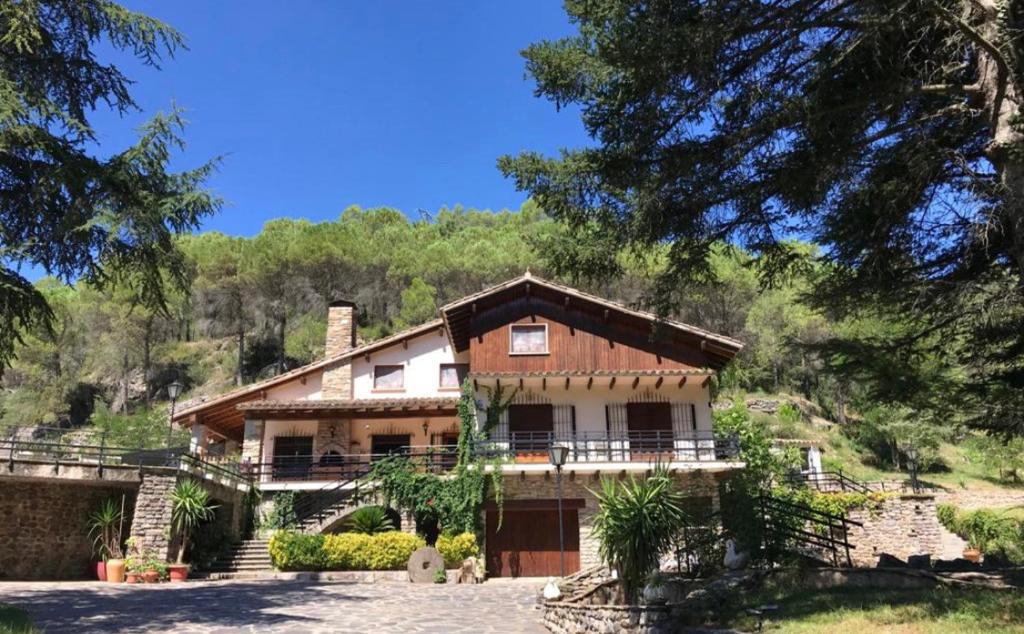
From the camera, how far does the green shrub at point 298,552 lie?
1825 centimetres

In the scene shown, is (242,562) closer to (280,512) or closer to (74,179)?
(280,512)

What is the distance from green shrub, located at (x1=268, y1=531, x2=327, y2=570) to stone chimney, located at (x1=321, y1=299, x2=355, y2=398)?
6.51 meters

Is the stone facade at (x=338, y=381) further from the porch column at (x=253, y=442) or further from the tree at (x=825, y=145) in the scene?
the tree at (x=825, y=145)

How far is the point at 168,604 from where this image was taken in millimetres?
11922

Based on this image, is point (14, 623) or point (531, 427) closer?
point (14, 623)

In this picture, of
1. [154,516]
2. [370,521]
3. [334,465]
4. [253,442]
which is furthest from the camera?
[253,442]

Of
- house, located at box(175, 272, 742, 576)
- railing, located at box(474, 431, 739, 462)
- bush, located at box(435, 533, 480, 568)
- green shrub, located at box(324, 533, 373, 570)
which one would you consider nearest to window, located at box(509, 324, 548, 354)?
house, located at box(175, 272, 742, 576)

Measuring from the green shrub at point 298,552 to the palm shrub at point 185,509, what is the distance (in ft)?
6.57

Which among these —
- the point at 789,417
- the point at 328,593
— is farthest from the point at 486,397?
the point at 789,417

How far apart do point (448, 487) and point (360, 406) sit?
Result: 4337mm

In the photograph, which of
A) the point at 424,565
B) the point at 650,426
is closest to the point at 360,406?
the point at 424,565

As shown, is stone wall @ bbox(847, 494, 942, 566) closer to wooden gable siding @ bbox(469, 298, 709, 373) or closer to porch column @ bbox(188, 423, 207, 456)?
wooden gable siding @ bbox(469, 298, 709, 373)

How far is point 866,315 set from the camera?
36.0 ft

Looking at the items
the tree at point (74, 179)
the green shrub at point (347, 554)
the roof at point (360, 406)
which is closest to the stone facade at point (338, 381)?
the roof at point (360, 406)
